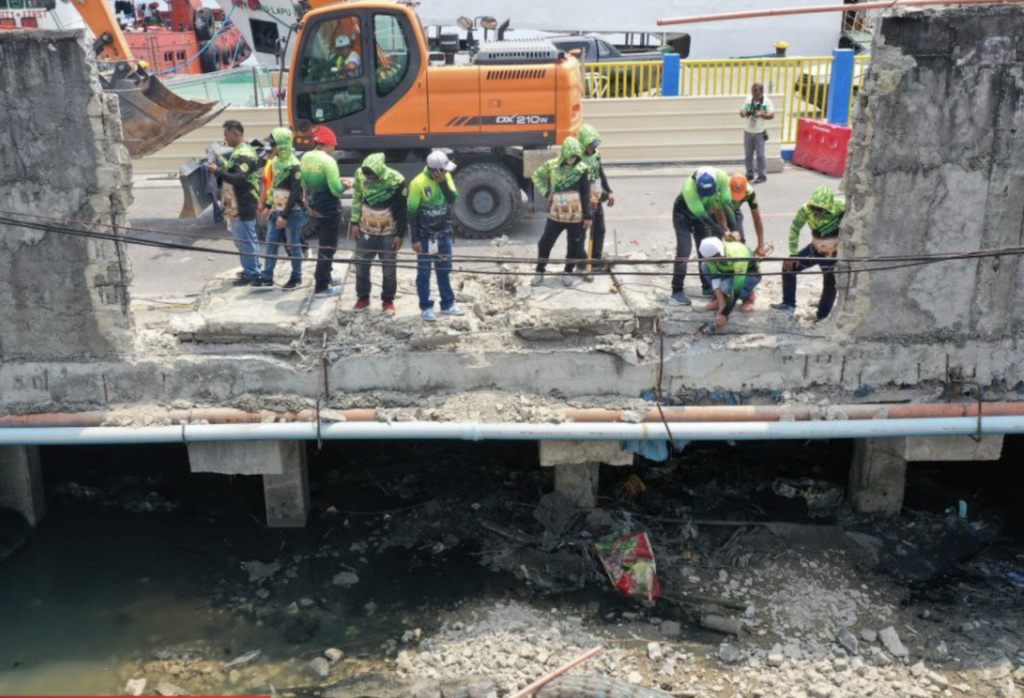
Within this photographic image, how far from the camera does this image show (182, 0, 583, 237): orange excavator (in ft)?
40.3

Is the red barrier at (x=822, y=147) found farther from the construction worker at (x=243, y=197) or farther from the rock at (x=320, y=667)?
the rock at (x=320, y=667)

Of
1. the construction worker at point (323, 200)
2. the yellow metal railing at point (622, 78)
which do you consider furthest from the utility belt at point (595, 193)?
the yellow metal railing at point (622, 78)

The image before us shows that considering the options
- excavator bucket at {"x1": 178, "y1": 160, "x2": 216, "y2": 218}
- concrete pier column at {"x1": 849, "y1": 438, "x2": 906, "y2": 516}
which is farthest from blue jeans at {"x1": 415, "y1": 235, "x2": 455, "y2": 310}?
excavator bucket at {"x1": 178, "y1": 160, "x2": 216, "y2": 218}

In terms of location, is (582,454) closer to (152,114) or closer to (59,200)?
(59,200)

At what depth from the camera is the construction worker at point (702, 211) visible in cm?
923

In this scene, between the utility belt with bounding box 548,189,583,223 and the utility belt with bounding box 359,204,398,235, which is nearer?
the utility belt with bounding box 359,204,398,235

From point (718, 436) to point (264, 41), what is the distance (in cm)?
1926

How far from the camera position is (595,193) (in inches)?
389

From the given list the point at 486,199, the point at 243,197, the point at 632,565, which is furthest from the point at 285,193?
the point at 632,565

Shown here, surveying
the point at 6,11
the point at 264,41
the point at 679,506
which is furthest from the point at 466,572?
the point at 264,41

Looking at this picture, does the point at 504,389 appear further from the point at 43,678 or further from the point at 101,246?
the point at 43,678

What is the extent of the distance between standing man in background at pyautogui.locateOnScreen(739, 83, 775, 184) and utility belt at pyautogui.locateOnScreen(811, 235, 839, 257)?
259 inches

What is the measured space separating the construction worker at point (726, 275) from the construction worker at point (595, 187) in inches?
43.0

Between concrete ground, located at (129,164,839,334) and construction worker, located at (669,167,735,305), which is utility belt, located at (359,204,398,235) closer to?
concrete ground, located at (129,164,839,334)
